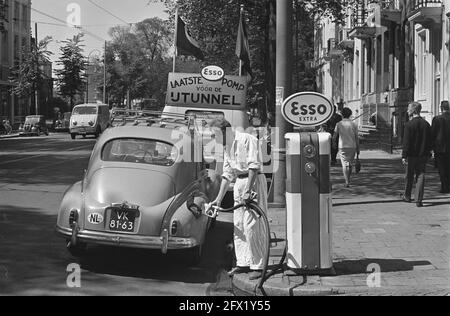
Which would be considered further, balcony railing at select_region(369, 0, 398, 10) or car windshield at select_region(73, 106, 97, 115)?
car windshield at select_region(73, 106, 97, 115)

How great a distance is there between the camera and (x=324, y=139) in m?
6.89

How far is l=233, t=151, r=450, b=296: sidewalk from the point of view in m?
6.41

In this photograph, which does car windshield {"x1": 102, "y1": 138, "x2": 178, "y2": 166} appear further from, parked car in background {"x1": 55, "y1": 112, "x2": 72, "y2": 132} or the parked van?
parked car in background {"x1": 55, "y1": 112, "x2": 72, "y2": 132}

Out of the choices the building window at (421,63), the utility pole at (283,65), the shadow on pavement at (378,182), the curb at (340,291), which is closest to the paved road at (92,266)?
the curb at (340,291)

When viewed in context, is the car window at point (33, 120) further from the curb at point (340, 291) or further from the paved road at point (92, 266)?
the curb at point (340, 291)

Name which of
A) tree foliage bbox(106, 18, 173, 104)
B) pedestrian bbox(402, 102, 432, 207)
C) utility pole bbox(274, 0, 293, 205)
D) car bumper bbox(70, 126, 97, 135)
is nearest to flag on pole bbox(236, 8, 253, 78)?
utility pole bbox(274, 0, 293, 205)

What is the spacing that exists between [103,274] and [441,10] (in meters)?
18.3

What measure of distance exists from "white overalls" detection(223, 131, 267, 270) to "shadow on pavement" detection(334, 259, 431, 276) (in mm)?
983

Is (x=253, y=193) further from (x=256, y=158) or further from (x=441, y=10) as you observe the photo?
(x=441, y=10)

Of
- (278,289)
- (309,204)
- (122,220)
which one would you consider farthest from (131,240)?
(309,204)

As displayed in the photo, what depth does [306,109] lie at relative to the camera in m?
7.28

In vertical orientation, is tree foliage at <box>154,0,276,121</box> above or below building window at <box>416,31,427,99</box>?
above

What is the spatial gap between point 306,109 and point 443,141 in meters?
6.23
